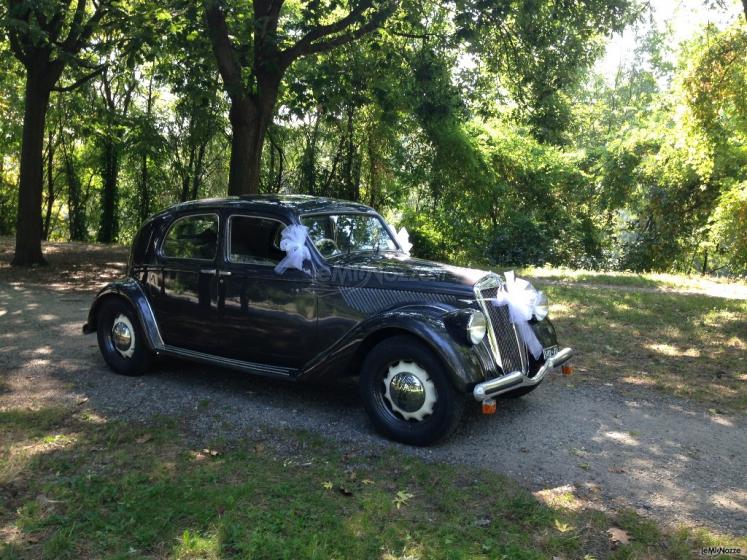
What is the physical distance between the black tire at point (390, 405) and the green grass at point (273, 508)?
254 mm

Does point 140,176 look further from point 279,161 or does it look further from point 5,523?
point 5,523

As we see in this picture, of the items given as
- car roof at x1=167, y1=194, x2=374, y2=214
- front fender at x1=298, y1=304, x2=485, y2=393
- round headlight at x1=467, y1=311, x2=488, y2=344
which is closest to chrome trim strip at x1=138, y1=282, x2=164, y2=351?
car roof at x1=167, y1=194, x2=374, y2=214

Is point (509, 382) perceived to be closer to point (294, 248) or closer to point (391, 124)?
point (294, 248)

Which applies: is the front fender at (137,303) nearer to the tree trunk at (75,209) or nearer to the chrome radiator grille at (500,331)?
the chrome radiator grille at (500,331)

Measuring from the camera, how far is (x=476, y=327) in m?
4.74

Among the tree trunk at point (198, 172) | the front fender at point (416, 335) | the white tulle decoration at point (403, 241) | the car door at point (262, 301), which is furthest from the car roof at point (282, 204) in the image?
the tree trunk at point (198, 172)

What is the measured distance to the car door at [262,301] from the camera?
5.43 m

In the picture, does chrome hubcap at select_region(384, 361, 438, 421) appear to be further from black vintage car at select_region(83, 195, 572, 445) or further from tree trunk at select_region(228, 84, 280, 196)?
tree trunk at select_region(228, 84, 280, 196)

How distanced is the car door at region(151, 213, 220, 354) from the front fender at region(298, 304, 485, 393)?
1.26 m

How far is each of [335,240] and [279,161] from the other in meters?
17.5

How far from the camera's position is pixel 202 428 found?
204 inches

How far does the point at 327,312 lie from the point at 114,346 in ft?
8.89

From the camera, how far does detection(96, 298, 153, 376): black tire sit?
6438mm

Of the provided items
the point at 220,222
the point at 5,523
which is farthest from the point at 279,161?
the point at 5,523
